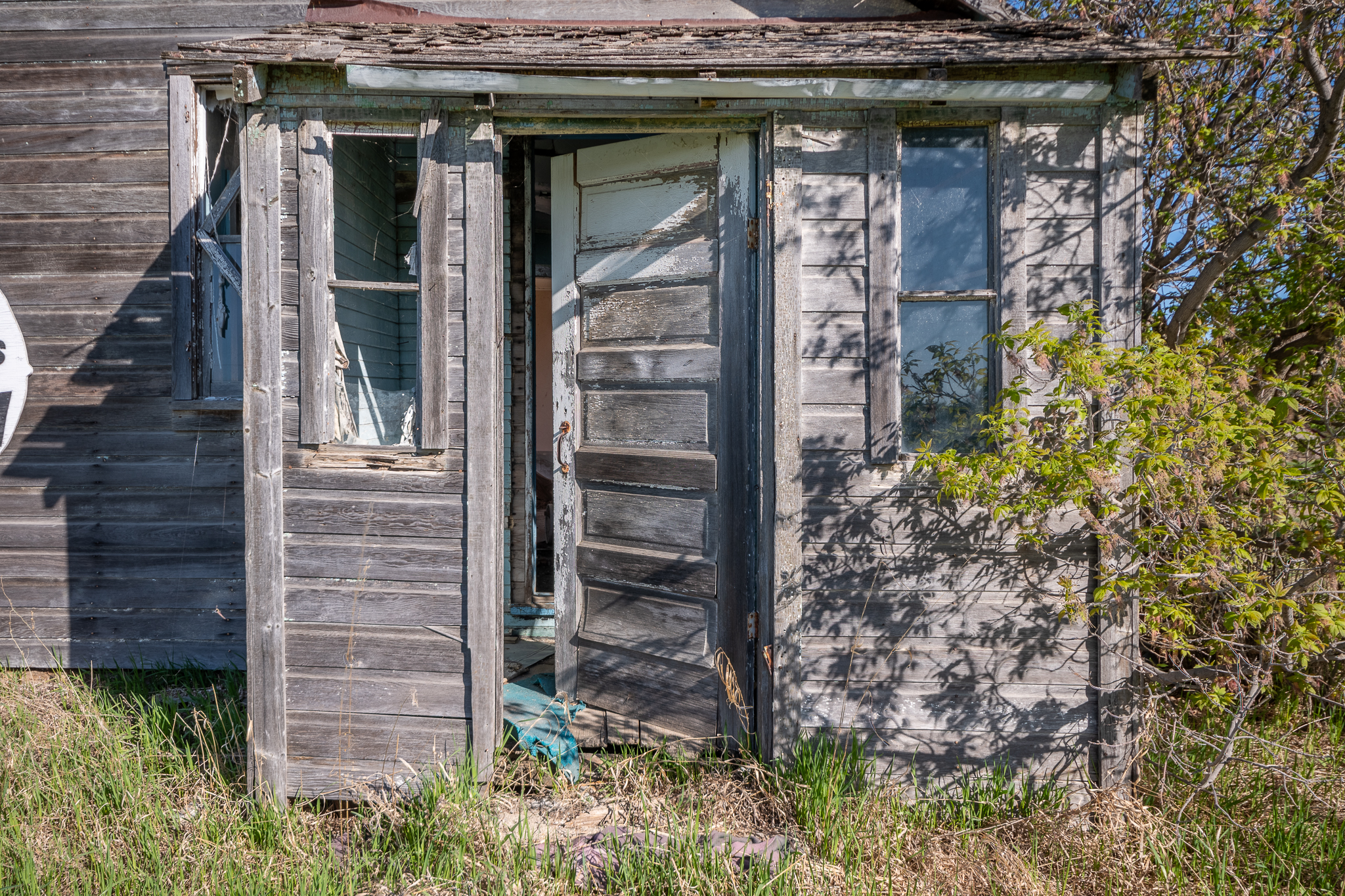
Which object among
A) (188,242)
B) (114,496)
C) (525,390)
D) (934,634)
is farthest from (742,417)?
(114,496)

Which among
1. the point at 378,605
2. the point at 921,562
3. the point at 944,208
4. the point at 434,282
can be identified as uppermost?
the point at 944,208

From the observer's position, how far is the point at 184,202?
13.3 feet

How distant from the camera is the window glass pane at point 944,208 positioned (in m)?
3.03

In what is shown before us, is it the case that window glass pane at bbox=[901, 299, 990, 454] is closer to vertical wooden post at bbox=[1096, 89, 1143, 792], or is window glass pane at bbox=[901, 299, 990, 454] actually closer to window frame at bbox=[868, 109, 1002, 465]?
window frame at bbox=[868, 109, 1002, 465]

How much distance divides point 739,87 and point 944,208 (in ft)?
3.43

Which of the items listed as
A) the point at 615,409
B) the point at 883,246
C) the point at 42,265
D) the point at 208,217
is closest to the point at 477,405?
the point at 615,409

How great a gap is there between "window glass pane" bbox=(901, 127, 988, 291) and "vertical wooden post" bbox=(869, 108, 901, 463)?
0.11m

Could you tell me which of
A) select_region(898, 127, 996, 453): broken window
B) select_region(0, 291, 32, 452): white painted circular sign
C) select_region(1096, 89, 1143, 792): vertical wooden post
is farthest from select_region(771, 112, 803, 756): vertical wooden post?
select_region(0, 291, 32, 452): white painted circular sign

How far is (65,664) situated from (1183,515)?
6.12 metres

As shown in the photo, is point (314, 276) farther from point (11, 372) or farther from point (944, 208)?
point (11, 372)

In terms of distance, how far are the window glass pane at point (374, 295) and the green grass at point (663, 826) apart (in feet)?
5.14

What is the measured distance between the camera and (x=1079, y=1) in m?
3.95

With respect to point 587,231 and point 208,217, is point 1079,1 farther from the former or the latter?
point 208,217

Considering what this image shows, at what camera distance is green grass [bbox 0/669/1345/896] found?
92.8 inches
